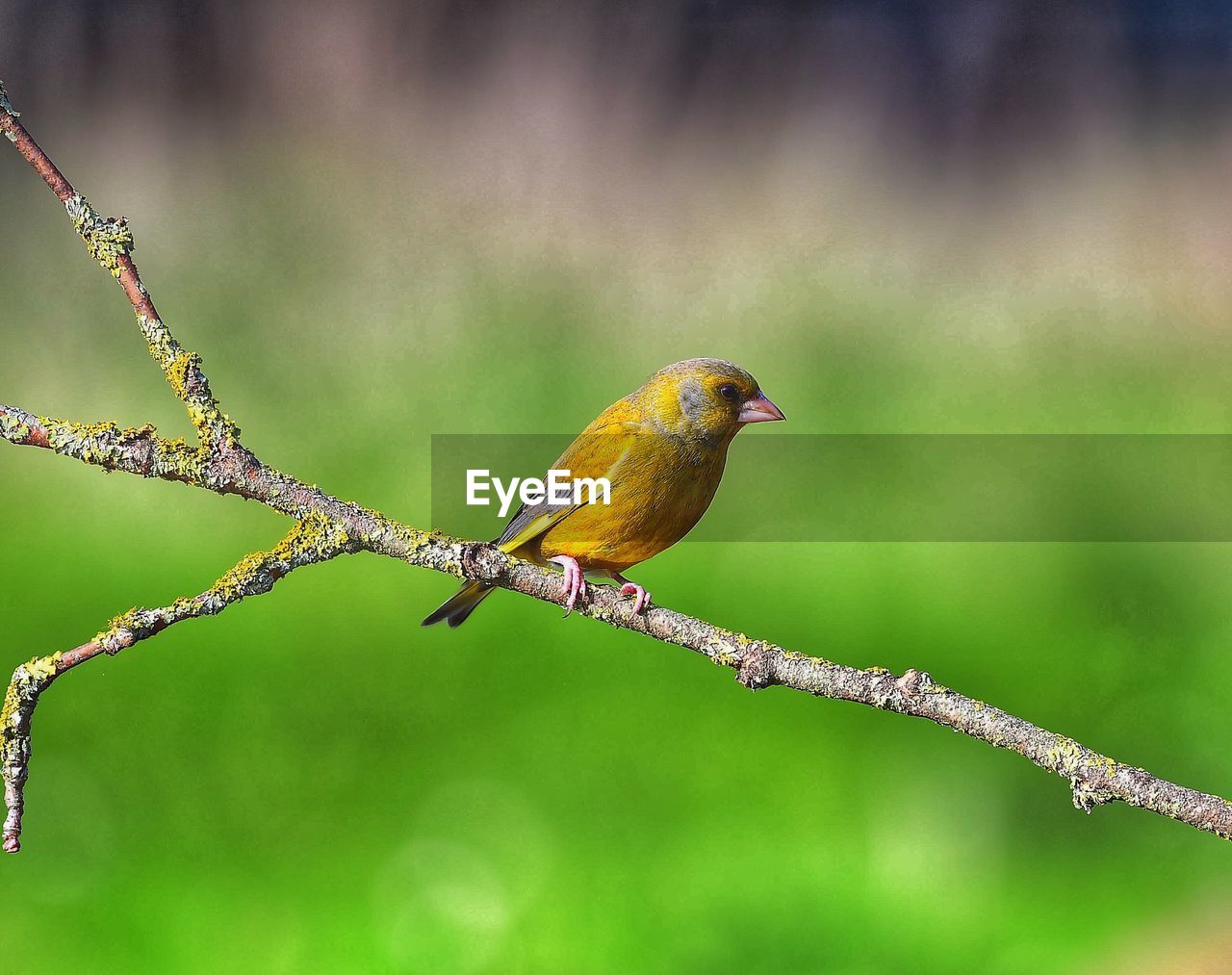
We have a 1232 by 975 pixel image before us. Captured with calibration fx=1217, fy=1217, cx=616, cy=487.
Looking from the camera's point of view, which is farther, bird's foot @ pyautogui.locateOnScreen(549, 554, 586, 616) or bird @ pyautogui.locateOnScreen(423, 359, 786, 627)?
bird @ pyautogui.locateOnScreen(423, 359, 786, 627)

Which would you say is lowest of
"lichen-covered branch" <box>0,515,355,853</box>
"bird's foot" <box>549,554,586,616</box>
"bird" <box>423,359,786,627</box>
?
"lichen-covered branch" <box>0,515,355,853</box>

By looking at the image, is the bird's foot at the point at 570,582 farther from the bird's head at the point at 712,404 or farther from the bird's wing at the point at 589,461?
the bird's head at the point at 712,404

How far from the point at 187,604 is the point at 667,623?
1.03 feet

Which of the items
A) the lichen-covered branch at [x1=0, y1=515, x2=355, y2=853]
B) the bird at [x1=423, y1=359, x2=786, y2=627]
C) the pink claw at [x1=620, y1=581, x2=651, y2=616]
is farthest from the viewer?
the bird at [x1=423, y1=359, x2=786, y2=627]

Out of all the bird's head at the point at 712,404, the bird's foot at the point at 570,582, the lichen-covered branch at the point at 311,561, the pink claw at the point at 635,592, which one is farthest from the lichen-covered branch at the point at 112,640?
the bird's head at the point at 712,404

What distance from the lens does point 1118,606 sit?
229 cm

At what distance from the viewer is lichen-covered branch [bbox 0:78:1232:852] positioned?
76 centimetres

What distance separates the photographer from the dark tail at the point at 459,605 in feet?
3.78

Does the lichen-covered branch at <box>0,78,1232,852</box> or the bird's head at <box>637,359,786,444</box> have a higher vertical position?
the bird's head at <box>637,359,786,444</box>

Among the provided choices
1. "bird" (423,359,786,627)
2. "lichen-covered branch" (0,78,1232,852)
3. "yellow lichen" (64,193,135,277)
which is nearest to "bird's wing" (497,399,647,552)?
"bird" (423,359,786,627)

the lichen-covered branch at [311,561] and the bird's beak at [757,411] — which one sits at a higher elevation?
the bird's beak at [757,411]

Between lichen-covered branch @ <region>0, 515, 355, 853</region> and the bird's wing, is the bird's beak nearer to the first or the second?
the bird's wing

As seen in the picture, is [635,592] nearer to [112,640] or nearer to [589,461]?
[589,461]

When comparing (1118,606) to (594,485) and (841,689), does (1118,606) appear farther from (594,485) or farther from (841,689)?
(841,689)
